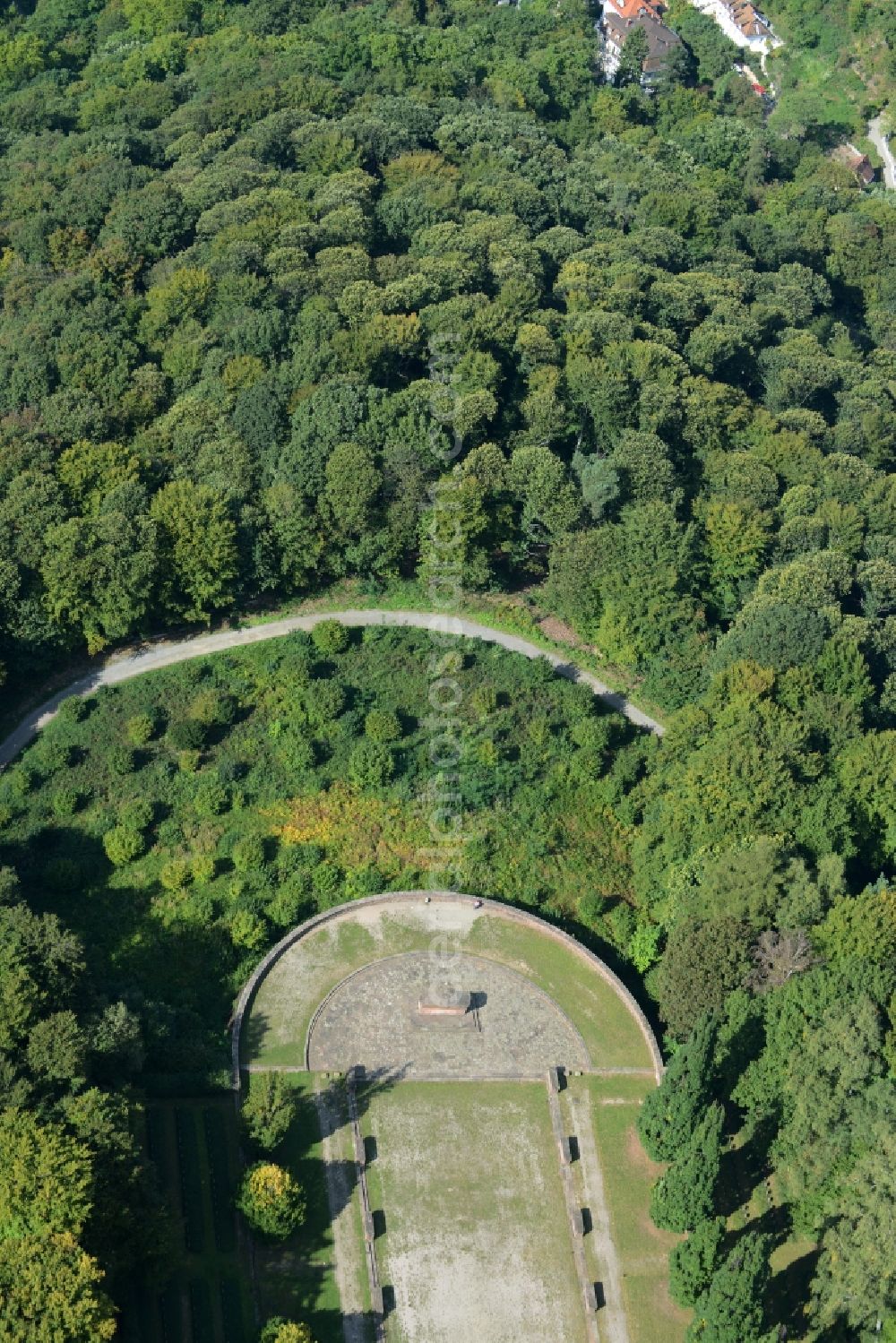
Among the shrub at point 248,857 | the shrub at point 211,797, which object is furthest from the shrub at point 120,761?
the shrub at point 248,857

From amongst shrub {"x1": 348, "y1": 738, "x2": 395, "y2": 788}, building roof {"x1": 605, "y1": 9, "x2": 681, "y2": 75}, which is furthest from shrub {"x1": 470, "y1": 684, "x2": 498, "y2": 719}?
building roof {"x1": 605, "y1": 9, "x2": 681, "y2": 75}

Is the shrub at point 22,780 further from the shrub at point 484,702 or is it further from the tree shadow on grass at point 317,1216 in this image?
the shrub at point 484,702

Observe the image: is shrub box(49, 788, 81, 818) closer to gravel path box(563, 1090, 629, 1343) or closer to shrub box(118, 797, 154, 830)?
shrub box(118, 797, 154, 830)

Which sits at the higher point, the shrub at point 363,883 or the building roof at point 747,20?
the building roof at point 747,20

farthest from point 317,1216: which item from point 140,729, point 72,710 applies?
point 72,710

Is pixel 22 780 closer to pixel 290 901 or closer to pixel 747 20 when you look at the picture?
pixel 290 901

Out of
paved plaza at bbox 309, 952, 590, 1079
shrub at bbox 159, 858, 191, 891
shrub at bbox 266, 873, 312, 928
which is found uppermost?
shrub at bbox 159, 858, 191, 891
